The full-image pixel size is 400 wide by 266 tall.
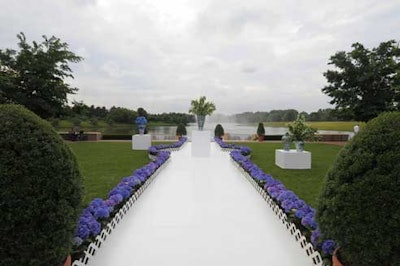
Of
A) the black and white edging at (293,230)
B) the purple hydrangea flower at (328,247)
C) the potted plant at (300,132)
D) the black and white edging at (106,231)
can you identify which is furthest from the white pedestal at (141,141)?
the purple hydrangea flower at (328,247)

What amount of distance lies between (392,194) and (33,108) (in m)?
19.1

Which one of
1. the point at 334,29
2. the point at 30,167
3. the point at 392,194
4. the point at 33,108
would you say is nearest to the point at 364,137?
the point at 392,194

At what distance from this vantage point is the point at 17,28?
1880 centimetres

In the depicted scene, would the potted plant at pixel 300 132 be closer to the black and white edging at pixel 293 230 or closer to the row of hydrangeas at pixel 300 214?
the black and white edging at pixel 293 230

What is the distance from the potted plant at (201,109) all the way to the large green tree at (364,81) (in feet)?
33.6

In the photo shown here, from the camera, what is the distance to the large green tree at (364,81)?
17516mm

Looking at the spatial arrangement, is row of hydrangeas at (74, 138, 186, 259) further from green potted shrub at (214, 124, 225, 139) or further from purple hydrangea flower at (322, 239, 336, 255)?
green potted shrub at (214, 124, 225, 139)

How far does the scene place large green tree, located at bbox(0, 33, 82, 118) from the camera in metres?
17.2

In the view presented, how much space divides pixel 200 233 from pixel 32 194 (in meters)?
2.11

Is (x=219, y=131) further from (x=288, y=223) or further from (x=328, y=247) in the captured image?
(x=328, y=247)

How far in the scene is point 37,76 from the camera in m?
17.8

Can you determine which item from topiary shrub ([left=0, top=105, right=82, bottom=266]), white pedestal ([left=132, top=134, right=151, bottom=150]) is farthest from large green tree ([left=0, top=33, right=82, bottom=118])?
topiary shrub ([left=0, top=105, right=82, bottom=266])

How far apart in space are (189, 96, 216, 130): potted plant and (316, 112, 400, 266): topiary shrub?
10.5 metres

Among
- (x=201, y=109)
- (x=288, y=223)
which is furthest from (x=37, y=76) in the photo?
(x=288, y=223)
